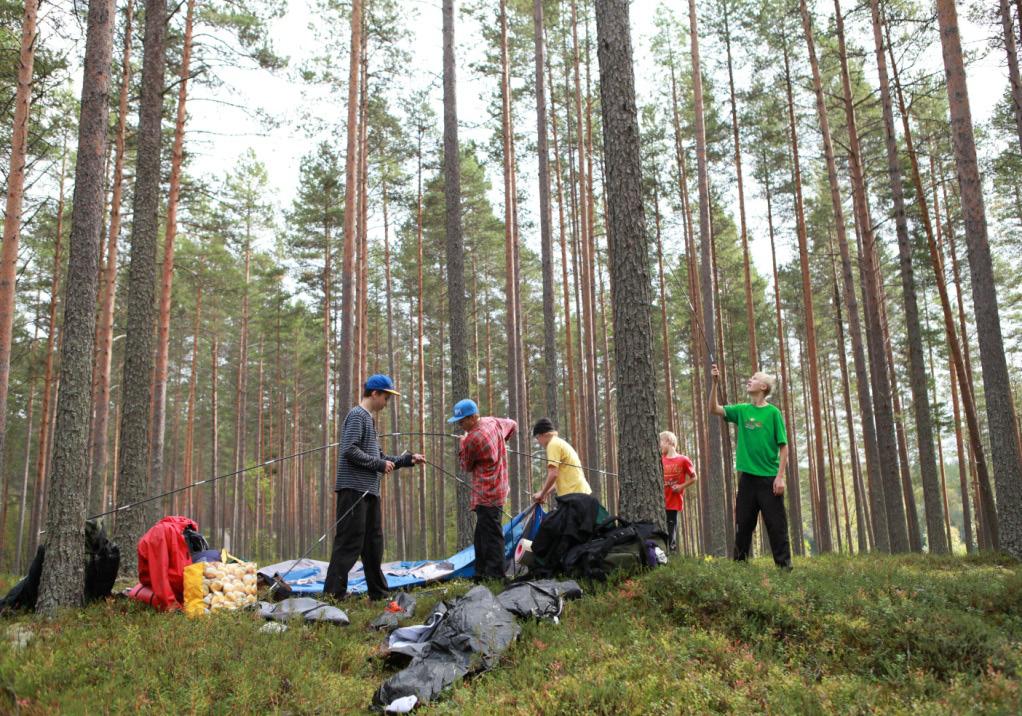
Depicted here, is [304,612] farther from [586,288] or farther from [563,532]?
[586,288]

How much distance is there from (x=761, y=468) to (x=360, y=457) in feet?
13.1

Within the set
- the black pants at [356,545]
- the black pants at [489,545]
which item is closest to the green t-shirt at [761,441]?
the black pants at [489,545]

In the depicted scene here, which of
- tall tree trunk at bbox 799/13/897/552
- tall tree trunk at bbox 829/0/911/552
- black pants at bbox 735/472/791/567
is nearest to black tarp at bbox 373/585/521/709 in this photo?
black pants at bbox 735/472/791/567

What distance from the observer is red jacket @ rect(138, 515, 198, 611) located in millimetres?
5969

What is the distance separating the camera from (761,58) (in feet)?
56.9

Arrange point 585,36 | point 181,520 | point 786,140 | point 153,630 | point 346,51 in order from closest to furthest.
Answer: point 153,630
point 181,520
point 346,51
point 786,140
point 585,36

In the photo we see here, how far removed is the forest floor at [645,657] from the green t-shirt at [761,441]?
128 centimetres

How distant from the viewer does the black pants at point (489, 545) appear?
689cm

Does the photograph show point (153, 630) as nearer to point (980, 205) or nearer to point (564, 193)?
point (980, 205)

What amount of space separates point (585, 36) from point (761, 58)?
5118 millimetres

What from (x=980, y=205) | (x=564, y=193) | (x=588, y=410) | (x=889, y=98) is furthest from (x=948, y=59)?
(x=564, y=193)

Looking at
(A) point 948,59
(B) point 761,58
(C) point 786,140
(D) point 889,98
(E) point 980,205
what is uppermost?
(B) point 761,58

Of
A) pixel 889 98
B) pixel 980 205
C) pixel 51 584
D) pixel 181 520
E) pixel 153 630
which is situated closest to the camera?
pixel 153 630

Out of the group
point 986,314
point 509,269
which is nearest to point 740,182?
point 509,269
